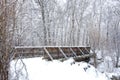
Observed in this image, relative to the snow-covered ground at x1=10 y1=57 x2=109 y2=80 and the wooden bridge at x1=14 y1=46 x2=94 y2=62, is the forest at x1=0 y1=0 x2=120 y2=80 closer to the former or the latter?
the wooden bridge at x1=14 y1=46 x2=94 y2=62

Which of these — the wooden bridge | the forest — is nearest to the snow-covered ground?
the wooden bridge

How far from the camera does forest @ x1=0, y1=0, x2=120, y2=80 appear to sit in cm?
317

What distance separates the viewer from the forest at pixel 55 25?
10.4 ft

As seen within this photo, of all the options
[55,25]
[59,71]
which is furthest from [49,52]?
[55,25]

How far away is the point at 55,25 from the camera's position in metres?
31.9

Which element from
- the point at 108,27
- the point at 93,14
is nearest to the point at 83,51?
the point at 93,14

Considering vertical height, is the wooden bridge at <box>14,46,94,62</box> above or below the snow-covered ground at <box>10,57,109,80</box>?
above

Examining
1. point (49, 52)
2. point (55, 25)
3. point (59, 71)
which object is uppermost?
point (55, 25)

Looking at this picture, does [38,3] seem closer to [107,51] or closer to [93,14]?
[107,51]

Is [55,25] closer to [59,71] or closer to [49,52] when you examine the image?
[49,52]

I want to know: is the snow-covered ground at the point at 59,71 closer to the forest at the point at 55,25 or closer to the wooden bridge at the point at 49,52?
the wooden bridge at the point at 49,52

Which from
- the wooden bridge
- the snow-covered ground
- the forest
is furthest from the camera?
the wooden bridge

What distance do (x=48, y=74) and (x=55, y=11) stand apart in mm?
22301

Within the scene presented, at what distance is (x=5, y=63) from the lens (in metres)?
3.13
